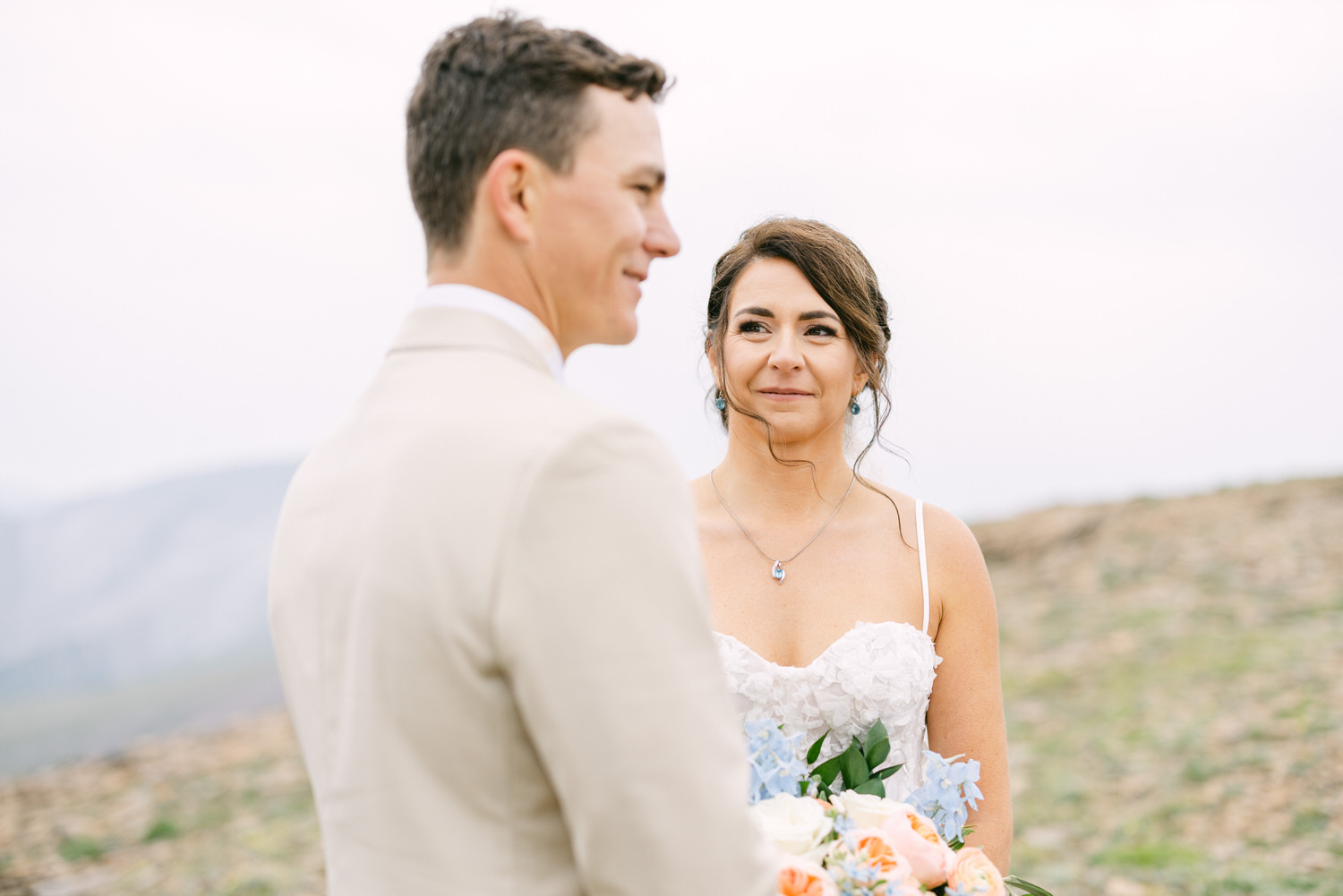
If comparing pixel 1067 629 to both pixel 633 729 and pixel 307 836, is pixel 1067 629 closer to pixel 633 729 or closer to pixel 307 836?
pixel 307 836

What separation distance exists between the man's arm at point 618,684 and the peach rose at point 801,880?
0.53 meters

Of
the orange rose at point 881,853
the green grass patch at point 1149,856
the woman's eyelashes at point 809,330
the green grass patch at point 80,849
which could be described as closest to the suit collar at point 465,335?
the orange rose at point 881,853

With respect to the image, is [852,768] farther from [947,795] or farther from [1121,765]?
[1121,765]

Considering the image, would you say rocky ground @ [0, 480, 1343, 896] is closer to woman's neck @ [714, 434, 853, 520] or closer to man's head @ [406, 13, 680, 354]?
woman's neck @ [714, 434, 853, 520]

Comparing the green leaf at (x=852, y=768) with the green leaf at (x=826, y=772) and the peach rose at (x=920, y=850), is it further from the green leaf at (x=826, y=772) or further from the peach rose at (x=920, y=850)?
the peach rose at (x=920, y=850)

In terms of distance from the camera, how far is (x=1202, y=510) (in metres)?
15.0

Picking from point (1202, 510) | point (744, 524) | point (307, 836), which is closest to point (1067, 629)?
point (1202, 510)

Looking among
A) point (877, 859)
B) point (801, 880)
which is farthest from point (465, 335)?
point (877, 859)

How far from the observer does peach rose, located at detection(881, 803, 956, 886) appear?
2.05m

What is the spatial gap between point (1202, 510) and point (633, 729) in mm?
15728

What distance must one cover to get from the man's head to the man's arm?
0.37 meters

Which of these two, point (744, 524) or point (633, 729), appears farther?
point (744, 524)

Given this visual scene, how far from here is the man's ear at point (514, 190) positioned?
5.05 ft

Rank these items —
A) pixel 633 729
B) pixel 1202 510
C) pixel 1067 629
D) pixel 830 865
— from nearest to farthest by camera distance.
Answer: pixel 633 729 < pixel 830 865 < pixel 1067 629 < pixel 1202 510
